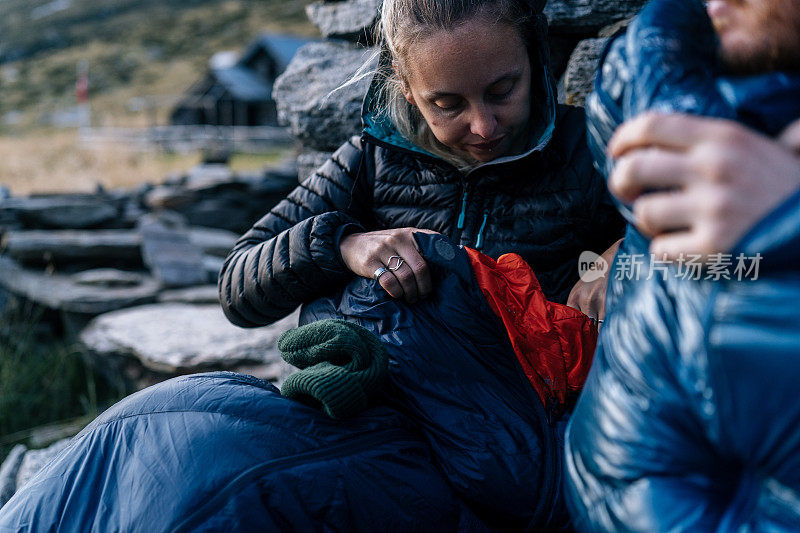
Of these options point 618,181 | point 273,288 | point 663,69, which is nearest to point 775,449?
point 618,181

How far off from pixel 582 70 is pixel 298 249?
4.58 ft

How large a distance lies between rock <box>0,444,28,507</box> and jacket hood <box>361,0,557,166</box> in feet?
5.94

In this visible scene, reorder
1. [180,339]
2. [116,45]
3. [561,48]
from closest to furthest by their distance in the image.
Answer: [561,48], [180,339], [116,45]

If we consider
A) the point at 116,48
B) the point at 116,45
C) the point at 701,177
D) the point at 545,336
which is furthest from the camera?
the point at 116,45

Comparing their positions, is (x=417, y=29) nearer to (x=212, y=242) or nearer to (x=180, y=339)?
(x=180, y=339)

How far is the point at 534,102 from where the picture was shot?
2023 mm

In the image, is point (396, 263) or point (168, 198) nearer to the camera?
point (396, 263)

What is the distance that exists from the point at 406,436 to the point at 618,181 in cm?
82

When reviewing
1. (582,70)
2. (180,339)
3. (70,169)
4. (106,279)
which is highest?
(582,70)

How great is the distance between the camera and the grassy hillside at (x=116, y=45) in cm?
4509

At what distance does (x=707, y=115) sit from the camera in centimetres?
90

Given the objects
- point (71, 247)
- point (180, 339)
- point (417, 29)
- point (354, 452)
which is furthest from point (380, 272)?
point (71, 247)

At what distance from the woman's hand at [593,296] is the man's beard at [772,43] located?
0.82m

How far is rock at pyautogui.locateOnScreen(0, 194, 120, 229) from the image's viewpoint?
20.2ft
